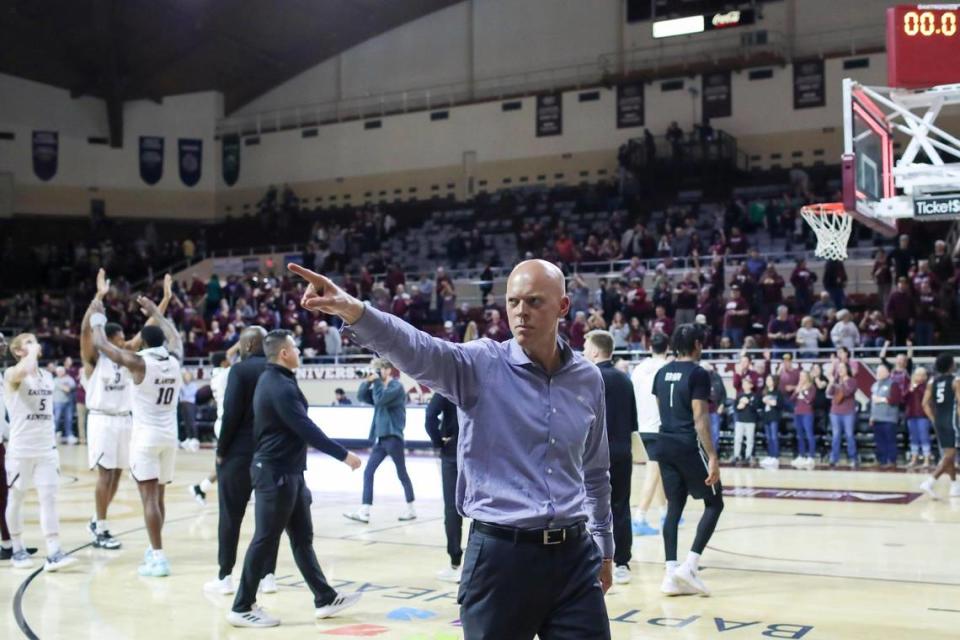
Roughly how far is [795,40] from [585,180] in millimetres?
7254

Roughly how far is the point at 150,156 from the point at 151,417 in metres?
31.5

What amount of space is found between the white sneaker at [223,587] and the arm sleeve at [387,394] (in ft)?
12.6

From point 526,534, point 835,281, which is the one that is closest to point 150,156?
point 835,281

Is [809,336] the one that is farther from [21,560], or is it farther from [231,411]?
[21,560]

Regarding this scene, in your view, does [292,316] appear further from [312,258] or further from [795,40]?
[795,40]

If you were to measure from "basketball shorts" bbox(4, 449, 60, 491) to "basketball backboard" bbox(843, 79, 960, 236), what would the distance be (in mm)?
8613

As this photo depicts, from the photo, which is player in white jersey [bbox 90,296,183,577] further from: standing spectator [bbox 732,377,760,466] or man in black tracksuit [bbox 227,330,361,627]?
standing spectator [bbox 732,377,760,466]

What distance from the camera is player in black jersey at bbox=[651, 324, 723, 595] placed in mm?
7609

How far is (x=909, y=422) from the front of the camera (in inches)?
662

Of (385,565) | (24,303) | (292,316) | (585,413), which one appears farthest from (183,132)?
(585,413)

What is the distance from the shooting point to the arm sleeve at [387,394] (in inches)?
453

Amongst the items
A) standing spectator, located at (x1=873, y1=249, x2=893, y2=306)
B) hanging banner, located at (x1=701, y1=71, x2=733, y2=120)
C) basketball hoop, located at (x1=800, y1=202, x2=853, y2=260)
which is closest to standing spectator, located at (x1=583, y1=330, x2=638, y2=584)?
basketball hoop, located at (x1=800, y1=202, x2=853, y2=260)

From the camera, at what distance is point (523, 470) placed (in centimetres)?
371

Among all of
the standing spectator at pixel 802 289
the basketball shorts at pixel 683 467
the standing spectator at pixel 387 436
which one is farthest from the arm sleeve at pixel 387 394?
the standing spectator at pixel 802 289
